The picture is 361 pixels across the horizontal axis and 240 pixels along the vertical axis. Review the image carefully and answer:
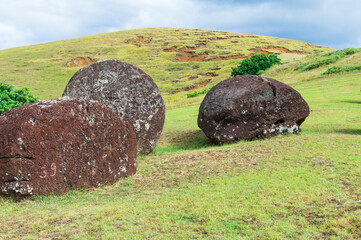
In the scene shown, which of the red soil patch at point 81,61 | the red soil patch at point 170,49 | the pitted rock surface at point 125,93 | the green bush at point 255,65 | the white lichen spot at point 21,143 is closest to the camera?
the white lichen spot at point 21,143

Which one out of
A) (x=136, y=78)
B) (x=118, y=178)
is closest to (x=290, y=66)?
(x=136, y=78)

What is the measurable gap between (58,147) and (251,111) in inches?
309

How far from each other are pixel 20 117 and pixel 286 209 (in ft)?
19.5

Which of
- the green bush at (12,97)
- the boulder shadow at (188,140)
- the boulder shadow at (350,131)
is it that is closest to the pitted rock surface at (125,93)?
the boulder shadow at (188,140)

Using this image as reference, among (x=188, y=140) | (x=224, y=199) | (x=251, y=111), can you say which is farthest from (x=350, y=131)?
(x=224, y=199)

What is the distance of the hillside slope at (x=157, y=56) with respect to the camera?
6194 centimetres

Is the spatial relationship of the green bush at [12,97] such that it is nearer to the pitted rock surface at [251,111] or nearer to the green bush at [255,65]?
the pitted rock surface at [251,111]

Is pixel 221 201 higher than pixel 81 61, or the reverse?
pixel 81 61

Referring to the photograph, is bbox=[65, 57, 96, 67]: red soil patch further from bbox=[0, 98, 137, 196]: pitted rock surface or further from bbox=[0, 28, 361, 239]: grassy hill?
bbox=[0, 98, 137, 196]: pitted rock surface

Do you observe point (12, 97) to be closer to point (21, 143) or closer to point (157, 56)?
point (21, 143)

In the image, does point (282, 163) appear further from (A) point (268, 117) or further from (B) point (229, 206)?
(A) point (268, 117)

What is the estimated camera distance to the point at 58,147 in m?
6.97

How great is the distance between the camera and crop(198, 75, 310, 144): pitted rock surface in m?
12.3

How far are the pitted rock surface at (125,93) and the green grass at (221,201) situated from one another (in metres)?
1.25
